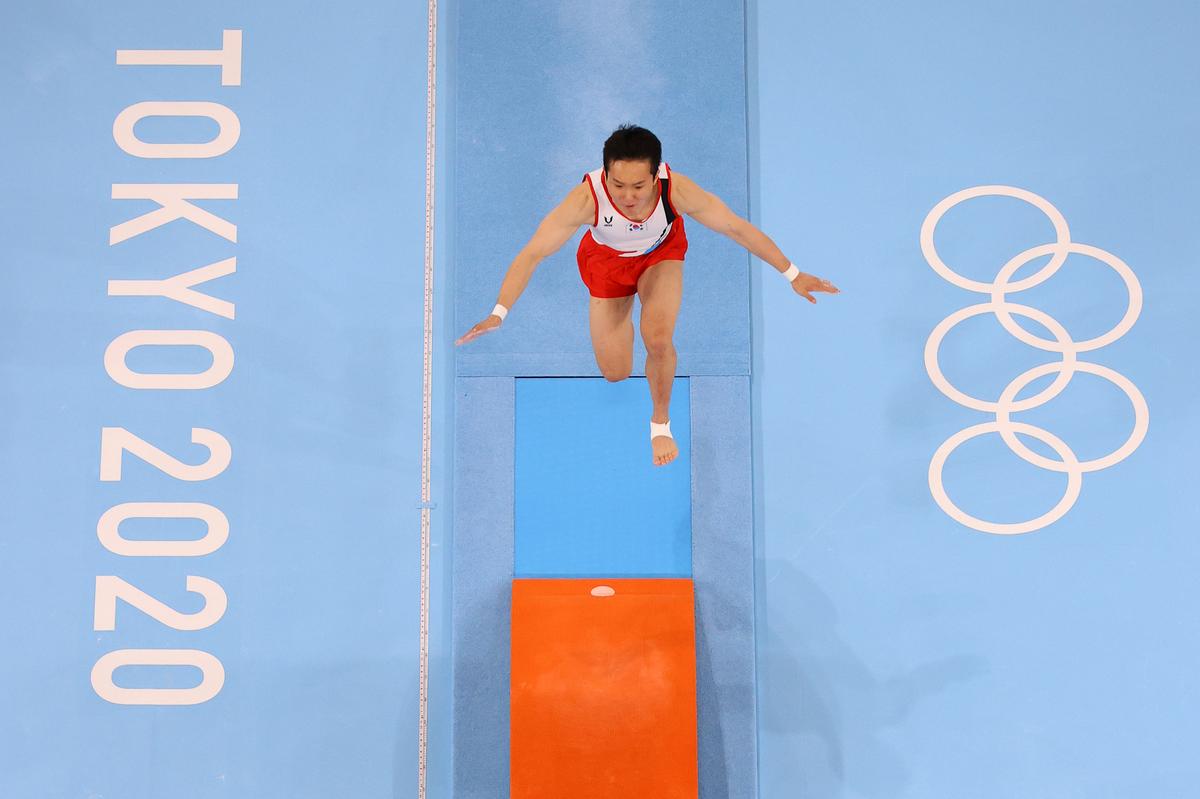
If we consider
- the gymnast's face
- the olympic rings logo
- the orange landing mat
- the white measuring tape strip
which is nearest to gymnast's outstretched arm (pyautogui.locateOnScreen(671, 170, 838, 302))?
the gymnast's face

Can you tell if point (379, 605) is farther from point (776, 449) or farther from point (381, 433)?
point (776, 449)

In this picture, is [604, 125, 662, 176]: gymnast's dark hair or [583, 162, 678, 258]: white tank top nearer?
[604, 125, 662, 176]: gymnast's dark hair

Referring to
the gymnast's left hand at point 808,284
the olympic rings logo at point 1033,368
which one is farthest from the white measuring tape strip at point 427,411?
the olympic rings logo at point 1033,368

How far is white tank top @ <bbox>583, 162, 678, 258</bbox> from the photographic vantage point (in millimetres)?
3025

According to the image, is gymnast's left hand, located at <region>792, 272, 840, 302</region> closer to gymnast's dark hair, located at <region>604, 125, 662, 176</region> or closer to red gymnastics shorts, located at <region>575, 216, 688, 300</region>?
red gymnastics shorts, located at <region>575, 216, 688, 300</region>

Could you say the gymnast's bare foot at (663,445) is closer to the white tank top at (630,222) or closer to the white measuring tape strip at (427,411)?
the white tank top at (630,222)

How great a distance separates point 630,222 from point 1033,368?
1.54 meters

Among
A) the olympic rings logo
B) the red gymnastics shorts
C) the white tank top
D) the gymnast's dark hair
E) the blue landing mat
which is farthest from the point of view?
the olympic rings logo

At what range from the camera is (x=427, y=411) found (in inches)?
134

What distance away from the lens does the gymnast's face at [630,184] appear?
2904mm

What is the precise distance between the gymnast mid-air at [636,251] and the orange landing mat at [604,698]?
1.84ft

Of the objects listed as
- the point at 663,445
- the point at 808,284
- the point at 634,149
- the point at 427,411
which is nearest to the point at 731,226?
the point at 808,284

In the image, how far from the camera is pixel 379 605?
3.33 m

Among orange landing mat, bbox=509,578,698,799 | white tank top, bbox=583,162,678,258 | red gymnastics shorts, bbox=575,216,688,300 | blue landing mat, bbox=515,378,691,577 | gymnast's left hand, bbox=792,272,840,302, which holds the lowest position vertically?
orange landing mat, bbox=509,578,698,799
